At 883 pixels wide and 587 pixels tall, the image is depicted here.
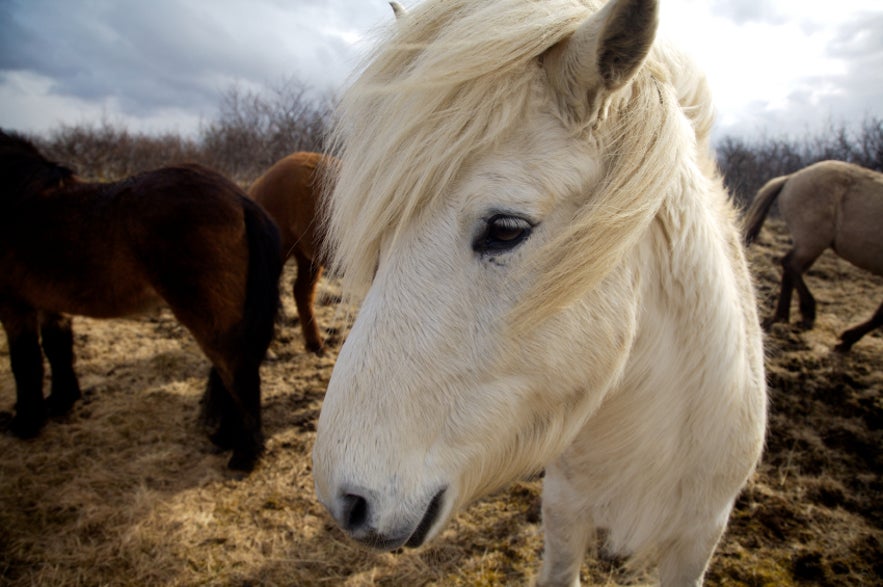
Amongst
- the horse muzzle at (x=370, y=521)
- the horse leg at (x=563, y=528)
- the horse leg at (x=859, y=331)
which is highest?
the horse muzzle at (x=370, y=521)

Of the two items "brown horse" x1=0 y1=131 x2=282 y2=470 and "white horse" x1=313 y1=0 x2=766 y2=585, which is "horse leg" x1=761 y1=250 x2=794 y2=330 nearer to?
"white horse" x1=313 y1=0 x2=766 y2=585

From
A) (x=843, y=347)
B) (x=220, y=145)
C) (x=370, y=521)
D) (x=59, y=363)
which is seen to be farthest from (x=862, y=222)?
(x=220, y=145)

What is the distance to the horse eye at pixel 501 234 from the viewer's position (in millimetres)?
944

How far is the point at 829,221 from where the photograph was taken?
219 inches

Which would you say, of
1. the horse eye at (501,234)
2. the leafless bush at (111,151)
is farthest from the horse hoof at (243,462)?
the leafless bush at (111,151)

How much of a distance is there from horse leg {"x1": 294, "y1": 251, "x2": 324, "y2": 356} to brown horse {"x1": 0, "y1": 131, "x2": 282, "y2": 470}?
1.55 m

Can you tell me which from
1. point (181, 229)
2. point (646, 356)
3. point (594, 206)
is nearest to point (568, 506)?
point (646, 356)

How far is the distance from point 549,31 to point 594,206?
1.36 feet

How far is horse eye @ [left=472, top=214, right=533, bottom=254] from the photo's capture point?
944mm

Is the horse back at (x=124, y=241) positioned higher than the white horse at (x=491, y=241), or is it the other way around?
the white horse at (x=491, y=241)

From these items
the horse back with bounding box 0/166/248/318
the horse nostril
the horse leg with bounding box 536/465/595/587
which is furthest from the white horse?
the horse back with bounding box 0/166/248/318

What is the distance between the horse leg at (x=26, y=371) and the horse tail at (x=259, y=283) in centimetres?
197

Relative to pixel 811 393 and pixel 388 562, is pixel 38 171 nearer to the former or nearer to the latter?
pixel 388 562

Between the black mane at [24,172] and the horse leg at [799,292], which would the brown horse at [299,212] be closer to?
the black mane at [24,172]
